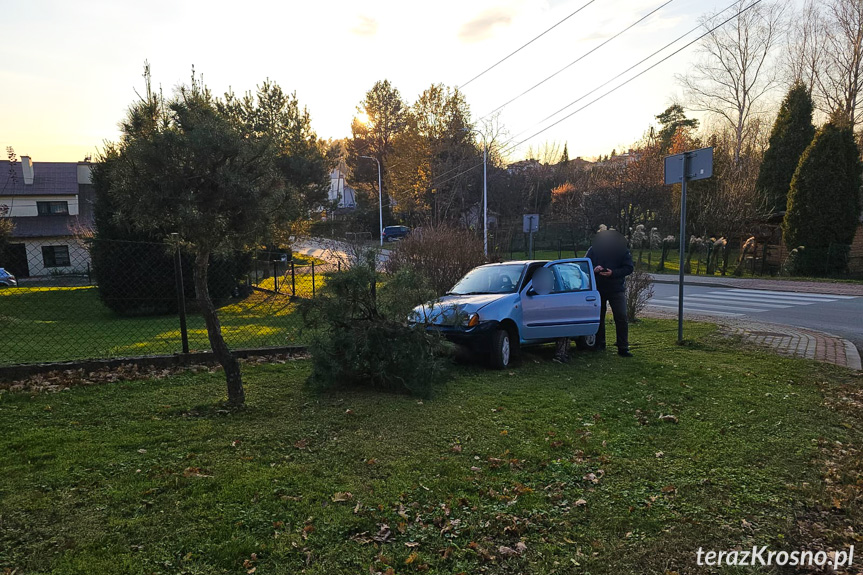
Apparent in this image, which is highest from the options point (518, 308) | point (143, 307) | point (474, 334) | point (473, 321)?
→ point (518, 308)

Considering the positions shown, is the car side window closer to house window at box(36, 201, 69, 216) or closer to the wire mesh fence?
the wire mesh fence

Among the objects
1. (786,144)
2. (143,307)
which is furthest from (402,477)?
(786,144)

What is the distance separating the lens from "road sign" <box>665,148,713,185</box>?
8406 mm

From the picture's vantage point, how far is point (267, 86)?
3139 cm

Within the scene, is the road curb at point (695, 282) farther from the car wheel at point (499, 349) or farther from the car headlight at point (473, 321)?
the car headlight at point (473, 321)

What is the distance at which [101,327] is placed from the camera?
38.2 feet

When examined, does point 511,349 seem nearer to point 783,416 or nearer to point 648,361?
point 648,361

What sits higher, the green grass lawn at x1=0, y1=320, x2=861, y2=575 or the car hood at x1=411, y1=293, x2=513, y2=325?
the car hood at x1=411, y1=293, x2=513, y2=325

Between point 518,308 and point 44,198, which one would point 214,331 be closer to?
point 518,308

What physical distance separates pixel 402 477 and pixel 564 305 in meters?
4.94

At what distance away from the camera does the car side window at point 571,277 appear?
8094 mm

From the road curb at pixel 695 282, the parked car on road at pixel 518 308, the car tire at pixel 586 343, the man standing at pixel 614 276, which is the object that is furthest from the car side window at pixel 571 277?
the road curb at pixel 695 282

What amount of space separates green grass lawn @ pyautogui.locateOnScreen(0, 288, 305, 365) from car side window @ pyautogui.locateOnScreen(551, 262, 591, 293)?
13.3ft

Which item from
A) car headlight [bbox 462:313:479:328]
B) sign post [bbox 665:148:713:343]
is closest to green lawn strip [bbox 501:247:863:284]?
sign post [bbox 665:148:713:343]
